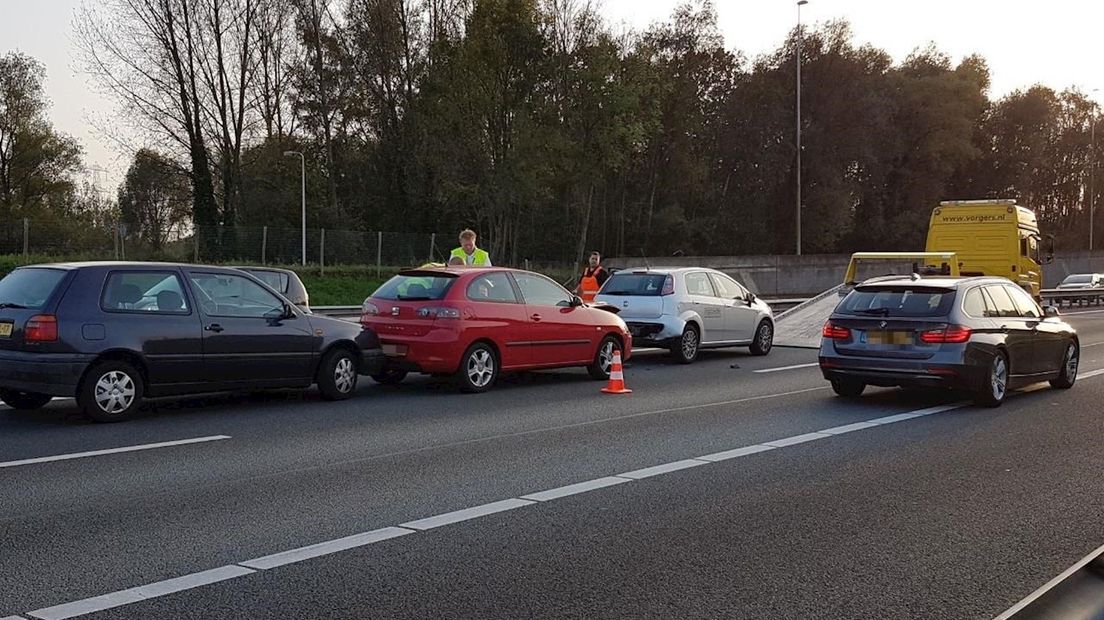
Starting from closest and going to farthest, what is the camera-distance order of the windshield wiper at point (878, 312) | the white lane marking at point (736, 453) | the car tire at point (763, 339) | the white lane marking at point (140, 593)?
the white lane marking at point (140, 593)
the white lane marking at point (736, 453)
the windshield wiper at point (878, 312)
the car tire at point (763, 339)

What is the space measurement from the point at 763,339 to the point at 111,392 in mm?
11880

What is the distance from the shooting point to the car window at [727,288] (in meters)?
17.7

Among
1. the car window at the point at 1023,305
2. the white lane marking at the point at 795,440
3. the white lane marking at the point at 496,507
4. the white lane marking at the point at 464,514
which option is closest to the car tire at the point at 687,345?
the car window at the point at 1023,305

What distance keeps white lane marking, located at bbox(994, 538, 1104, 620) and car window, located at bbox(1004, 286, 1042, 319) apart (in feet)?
24.8

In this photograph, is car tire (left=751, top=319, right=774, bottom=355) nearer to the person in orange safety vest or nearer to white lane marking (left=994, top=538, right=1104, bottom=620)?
the person in orange safety vest

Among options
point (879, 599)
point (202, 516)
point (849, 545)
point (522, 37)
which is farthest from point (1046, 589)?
point (522, 37)

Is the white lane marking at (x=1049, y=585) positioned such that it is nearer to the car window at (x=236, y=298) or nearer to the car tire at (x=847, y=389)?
the car tire at (x=847, y=389)

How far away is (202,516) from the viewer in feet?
20.1

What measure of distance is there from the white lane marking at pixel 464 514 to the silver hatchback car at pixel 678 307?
10.3 metres

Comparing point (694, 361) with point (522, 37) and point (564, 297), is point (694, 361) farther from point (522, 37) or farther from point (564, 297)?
point (522, 37)

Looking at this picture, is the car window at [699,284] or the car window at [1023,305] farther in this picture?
the car window at [699,284]

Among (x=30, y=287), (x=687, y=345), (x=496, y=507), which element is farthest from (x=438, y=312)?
(x=496, y=507)

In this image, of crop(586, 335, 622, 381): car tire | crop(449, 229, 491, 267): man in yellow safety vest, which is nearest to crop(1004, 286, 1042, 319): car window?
crop(586, 335, 622, 381): car tire

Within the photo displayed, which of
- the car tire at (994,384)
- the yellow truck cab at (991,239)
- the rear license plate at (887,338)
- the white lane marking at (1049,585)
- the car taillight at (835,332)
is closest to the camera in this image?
the white lane marking at (1049,585)
